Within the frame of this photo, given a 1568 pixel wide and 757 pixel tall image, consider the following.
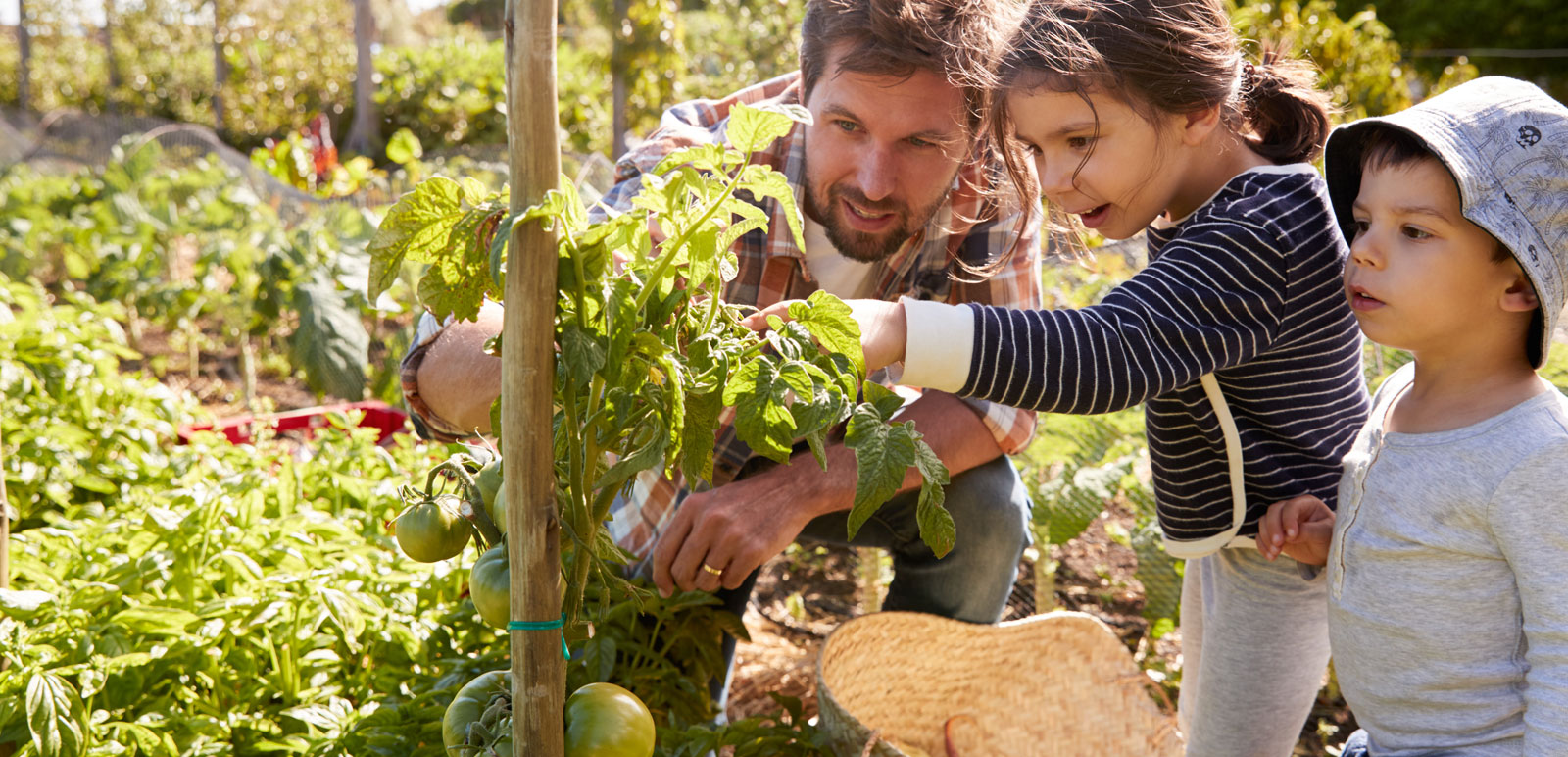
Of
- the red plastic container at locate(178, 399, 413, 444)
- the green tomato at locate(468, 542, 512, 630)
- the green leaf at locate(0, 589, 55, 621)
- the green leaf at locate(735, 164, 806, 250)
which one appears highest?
the green leaf at locate(735, 164, 806, 250)

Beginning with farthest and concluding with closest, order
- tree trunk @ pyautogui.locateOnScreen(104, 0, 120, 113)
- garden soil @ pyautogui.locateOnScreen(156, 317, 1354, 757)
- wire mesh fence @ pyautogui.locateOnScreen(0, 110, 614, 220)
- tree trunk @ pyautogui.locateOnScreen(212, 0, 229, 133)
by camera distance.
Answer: tree trunk @ pyautogui.locateOnScreen(104, 0, 120, 113) → tree trunk @ pyautogui.locateOnScreen(212, 0, 229, 133) → wire mesh fence @ pyautogui.locateOnScreen(0, 110, 614, 220) → garden soil @ pyautogui.locateOnScreen(156, 317, 1354, 757)

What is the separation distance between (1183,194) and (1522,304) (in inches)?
13.8

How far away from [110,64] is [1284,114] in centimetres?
1390

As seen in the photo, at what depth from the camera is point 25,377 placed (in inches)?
79.4

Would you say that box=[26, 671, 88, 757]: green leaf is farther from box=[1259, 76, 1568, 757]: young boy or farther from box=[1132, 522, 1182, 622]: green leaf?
box=[1132, 522, 1182, 622]: green leaf

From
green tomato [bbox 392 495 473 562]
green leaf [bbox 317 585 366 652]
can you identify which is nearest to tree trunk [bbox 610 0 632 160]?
green leaf [bbox 317 585 366 652]

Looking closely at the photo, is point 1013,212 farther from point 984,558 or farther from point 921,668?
point 921,668

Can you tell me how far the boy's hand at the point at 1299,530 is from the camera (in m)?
1.24

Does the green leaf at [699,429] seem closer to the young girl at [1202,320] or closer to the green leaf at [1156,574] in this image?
the young girl at [1202,320]

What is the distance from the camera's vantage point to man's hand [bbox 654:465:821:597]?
1.38 metres

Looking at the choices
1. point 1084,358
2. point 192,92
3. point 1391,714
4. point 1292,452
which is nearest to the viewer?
point 1084,358

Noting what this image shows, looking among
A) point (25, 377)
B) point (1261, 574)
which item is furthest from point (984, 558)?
point (25, 377)

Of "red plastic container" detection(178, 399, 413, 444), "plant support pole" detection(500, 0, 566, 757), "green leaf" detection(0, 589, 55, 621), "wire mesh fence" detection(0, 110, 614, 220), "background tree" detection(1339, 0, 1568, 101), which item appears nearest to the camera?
"plant support pole" detection(500, 0, 566, 757)

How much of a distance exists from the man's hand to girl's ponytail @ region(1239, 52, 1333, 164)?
72cm
